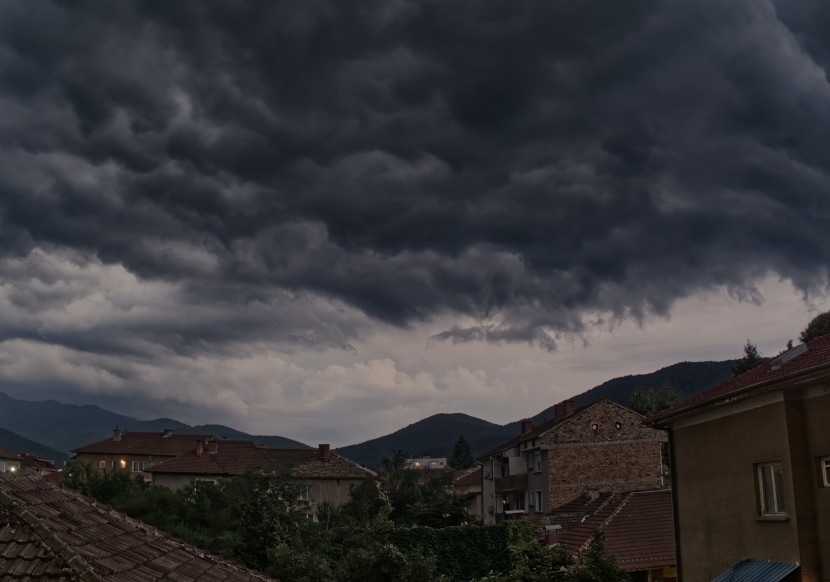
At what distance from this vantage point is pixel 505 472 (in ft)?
205

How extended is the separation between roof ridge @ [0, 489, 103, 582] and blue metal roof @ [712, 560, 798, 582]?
13528 mm

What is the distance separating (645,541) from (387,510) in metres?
12.1

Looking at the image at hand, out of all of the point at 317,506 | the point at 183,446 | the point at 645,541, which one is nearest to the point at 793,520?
the point at 645,541

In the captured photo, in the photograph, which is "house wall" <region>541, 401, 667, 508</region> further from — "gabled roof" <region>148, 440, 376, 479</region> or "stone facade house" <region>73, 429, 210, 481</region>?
"stone facade house" <region>73, 429, 210, 481</region>

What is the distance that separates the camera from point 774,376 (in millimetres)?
16547

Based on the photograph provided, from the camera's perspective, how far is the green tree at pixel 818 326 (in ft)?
123

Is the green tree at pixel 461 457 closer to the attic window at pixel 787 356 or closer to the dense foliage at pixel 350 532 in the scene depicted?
the dense foliage at pixel 350 532

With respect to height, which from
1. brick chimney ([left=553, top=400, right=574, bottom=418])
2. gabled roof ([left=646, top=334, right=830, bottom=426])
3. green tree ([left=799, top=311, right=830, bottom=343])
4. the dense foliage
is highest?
green tree ([left=799, top=311, right=830, bottom=343])

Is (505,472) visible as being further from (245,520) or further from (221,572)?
(221,572)

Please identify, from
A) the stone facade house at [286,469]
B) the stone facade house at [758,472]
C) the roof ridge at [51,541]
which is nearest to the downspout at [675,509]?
the stone facade house at [758,472]

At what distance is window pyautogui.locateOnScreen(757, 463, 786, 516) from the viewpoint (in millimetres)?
16203

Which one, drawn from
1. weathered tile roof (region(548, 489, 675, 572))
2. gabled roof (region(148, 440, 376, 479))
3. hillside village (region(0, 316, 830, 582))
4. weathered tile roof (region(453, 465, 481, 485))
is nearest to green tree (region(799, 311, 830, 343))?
hillside village (region(0, 316, 830, 582))

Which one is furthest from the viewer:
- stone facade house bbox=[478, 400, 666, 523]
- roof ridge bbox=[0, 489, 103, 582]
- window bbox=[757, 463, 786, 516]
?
stone facade house bbox=[478, 400, 666, 523]

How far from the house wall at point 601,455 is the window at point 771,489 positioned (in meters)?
36.7
